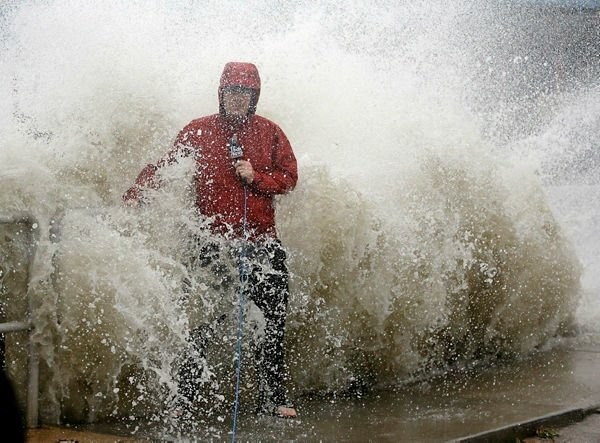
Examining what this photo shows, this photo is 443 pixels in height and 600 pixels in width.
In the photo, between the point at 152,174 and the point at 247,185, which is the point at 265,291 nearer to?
the point at 247,185

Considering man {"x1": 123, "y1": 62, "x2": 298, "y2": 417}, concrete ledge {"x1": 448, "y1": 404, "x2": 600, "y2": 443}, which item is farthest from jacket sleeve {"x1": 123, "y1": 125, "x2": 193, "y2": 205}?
concrete ledge {"x1": 448, "y1": 404, "x2": 600, "y2": 443}

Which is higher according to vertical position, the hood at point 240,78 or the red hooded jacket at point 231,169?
the hood at point 240,78

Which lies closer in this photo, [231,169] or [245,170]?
[245,170]

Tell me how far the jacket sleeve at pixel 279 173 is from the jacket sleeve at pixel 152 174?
0.46m

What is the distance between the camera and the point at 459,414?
5.16 meters

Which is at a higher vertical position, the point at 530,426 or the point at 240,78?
the point at 240,78

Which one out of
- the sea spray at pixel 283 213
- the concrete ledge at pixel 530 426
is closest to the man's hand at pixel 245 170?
the sea spray at pixel 283 213

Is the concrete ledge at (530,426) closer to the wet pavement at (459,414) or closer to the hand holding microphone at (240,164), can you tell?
the wet pavement at (459,414)

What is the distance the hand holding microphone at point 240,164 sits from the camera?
16.1 ft

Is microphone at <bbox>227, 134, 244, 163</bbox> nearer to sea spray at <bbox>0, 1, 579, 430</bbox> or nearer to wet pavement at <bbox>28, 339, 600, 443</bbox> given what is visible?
sea spray at <bbox>0, 1, 579, 430</bbox>

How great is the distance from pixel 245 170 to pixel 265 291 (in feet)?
2.36

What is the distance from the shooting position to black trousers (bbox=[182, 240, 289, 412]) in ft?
16.5

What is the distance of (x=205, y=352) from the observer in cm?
508

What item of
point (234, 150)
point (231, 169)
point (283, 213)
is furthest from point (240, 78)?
point (283, 213)
